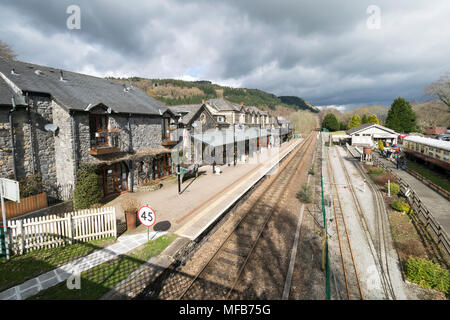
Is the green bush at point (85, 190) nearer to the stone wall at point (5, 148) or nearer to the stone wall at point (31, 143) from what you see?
the stone wall at point (31, 143)

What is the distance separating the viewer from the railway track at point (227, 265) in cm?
690

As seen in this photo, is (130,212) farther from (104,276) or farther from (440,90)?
(440,90)

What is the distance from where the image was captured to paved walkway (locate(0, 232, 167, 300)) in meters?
6.19

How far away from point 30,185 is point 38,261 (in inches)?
240

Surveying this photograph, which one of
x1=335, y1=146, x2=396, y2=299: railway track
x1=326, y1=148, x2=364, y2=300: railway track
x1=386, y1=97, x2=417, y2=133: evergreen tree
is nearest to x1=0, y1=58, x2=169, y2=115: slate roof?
x1=326, y1=148, x2=364, y2=300: railway track

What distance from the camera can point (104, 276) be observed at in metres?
6.90

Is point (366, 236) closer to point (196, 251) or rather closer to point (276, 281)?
point (276, 281)

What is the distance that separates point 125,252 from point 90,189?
596cm

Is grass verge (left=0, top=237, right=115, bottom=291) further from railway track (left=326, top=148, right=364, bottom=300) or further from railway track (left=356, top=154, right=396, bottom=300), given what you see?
railway track (left=356, top=154, right=396, bottom=300)

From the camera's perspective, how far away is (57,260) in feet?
25.7

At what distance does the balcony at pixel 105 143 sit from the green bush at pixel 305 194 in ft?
44.6

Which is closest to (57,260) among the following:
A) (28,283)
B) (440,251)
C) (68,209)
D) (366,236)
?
(28,283)

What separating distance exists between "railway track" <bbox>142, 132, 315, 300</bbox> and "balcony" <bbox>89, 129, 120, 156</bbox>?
9653mm

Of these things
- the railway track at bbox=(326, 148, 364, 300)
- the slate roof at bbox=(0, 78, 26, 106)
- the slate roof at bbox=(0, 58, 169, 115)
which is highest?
the slate roof at bbox=(0, 58, 169, 115)
